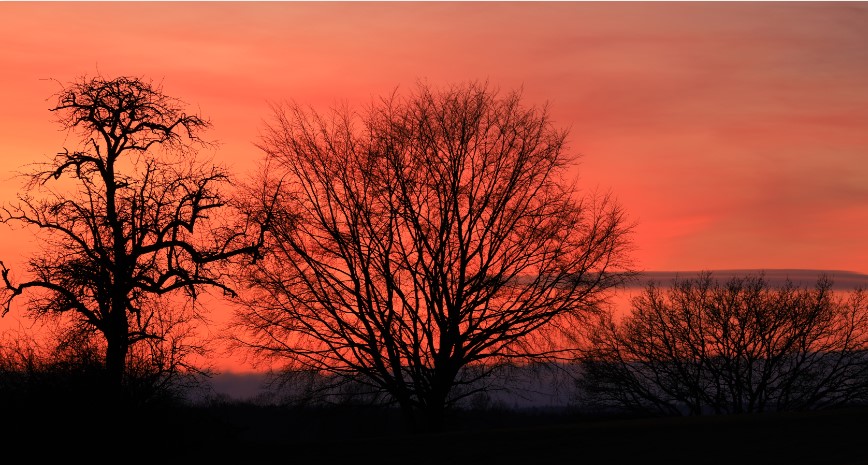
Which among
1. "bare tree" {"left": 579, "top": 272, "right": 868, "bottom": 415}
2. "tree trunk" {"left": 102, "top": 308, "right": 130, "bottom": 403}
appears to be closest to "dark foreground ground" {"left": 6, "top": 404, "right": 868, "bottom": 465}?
"tree trunk" {"left": 102, "top": 308, "right": 130, "bottom": 403}

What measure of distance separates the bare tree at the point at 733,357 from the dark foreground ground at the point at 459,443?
22.9 metres

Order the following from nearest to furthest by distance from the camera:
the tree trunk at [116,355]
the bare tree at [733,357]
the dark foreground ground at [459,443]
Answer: the dark foreground ground at [459,443]
the tree trunk at [116,355]
the bare tree at [733,357]

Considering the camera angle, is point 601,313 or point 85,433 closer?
point 85,433

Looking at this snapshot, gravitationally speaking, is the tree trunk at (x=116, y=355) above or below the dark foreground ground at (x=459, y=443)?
above

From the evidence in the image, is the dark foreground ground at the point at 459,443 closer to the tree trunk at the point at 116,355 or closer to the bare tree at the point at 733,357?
the tree trunk at the point at 116,355

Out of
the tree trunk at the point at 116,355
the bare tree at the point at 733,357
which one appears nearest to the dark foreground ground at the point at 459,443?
the tree trunk at the point at 116,355

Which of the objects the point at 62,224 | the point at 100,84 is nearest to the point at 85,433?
the point at 62,224

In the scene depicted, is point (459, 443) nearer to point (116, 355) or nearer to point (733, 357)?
point (116, 355)

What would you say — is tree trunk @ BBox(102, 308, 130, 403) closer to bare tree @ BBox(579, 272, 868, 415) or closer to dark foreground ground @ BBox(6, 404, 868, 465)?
dark foreground ground @ BBox(6, 404, 868, 465)

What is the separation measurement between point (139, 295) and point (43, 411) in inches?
182

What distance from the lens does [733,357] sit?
5034 centimetres

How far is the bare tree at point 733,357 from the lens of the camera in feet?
162

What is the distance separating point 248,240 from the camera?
27891 mm

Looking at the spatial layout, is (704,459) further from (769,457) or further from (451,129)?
(451,129)
